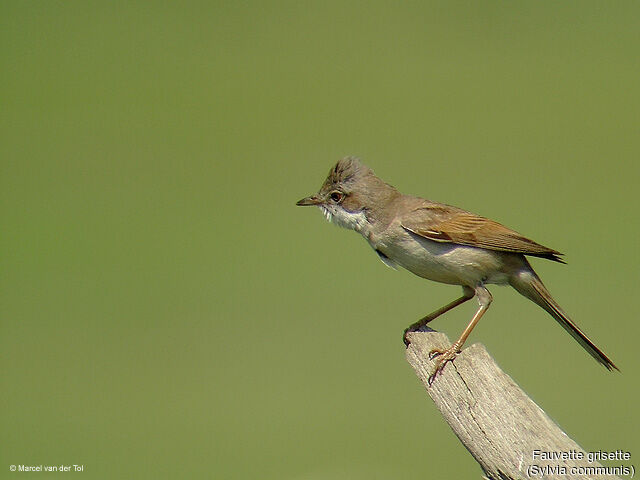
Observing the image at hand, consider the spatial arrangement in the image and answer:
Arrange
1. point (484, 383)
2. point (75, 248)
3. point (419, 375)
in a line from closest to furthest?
1. point (484, 383)
2. point (419, 375)
3. point (75, 248)

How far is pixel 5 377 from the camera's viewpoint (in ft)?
46.2

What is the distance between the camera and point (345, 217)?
24.8 ft

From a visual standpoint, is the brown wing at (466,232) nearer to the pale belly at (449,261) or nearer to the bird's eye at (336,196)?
the pale belly at (449,261)

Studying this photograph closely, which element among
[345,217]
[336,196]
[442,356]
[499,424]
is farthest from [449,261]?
[499,424]

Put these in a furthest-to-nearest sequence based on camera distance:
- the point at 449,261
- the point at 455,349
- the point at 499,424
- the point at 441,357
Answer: the point at 449,261
the point at 455,349
the point at 441,357
the point at 499,424

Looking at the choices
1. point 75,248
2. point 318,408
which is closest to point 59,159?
point 75,248

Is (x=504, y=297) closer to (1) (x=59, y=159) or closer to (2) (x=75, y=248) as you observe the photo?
(2) (x=75, y=248)

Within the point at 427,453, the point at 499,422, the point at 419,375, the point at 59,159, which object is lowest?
the point at 499,422

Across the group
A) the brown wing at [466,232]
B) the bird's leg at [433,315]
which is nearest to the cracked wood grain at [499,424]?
the bird's leg at [433,315]

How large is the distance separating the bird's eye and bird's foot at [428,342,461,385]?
67.7 inches

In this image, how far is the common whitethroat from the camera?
706 centimetres

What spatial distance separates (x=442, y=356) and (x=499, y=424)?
1.20 metres

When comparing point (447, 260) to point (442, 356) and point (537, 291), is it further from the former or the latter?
point (442, 356)

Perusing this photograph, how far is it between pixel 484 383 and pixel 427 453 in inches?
239
